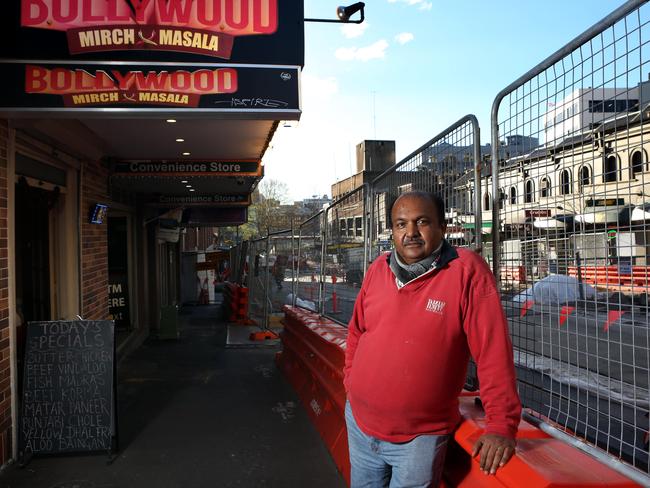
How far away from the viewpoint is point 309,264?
820 centimetres

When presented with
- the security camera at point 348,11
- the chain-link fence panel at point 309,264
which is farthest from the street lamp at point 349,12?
the chain-link fence panel at point 309,264

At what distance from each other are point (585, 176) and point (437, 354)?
0.90 meters

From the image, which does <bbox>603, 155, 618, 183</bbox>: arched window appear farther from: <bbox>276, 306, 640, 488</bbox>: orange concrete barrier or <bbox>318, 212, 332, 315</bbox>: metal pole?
<bbox>318, 212, 332, 315</bbox>: metal pole

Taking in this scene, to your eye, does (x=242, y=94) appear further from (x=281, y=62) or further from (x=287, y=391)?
(x=287, y=391)

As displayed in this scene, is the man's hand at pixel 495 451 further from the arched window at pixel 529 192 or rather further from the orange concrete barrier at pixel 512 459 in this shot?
the arched window at pixel 529 192

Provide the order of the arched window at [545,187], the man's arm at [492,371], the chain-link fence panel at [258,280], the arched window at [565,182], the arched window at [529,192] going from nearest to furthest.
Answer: the man's arm at [492,371] → the arched window at [565,182] → the arched window at [545,187] → the arched window at [529,192] → the chain-link fence panel at [258,280]

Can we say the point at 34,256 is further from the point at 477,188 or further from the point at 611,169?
the point at 611,169

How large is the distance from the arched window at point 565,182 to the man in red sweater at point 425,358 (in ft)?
1.39

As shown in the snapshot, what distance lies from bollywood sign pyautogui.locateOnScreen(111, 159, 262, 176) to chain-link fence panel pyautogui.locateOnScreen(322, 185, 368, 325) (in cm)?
178

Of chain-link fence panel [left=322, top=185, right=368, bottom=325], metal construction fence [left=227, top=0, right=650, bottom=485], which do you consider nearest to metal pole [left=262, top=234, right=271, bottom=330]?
chain-link fence panel [left=322, top=185, right=368, bottom=325]

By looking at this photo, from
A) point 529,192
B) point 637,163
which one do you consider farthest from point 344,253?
point 637,163

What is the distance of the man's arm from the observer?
1.94 meters

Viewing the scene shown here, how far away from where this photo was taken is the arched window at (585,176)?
197 cm

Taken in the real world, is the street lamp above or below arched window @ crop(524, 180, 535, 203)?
above
